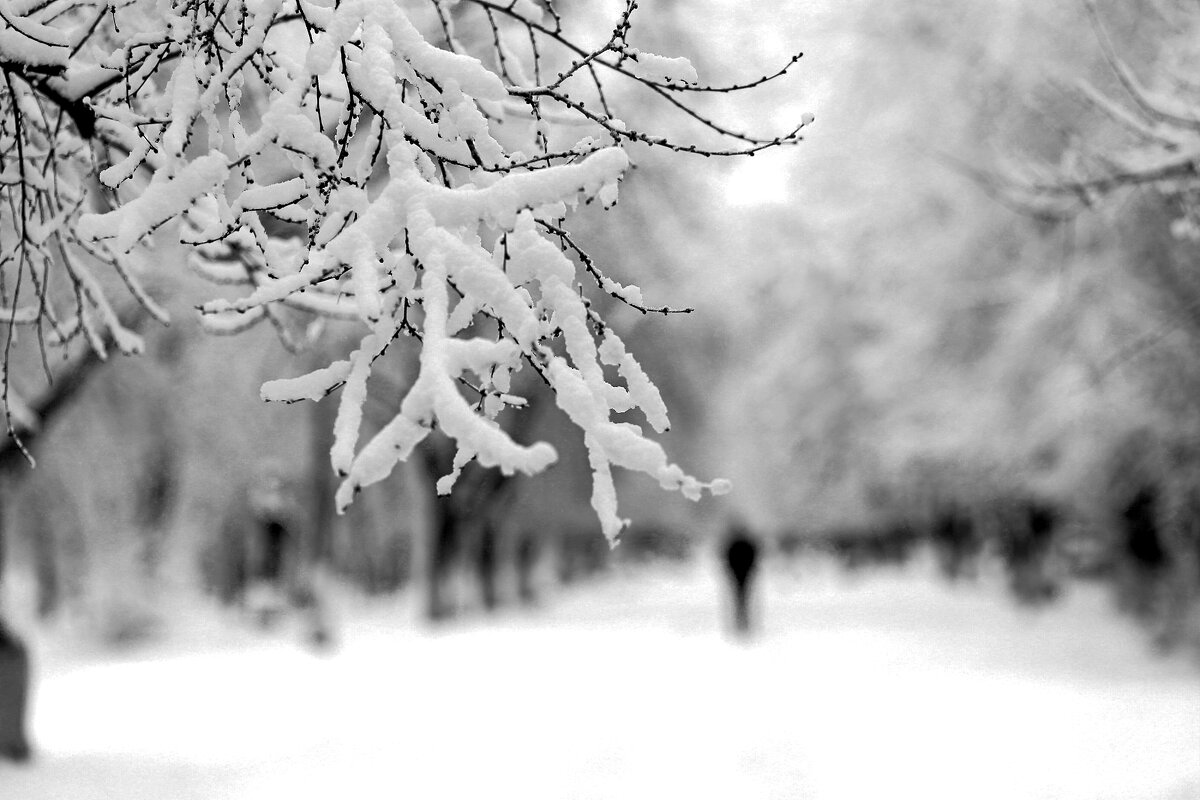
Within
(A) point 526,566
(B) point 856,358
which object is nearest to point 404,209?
(B) point 856,358

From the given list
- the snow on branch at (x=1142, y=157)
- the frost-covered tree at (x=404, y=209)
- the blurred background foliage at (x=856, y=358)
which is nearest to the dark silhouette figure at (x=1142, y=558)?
the blurred background foliage at (x=856, y=358)

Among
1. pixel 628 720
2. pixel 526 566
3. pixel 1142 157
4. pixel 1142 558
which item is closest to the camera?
pixel 1142 157

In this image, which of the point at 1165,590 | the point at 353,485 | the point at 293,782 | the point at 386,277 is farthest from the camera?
the point at 1165,590

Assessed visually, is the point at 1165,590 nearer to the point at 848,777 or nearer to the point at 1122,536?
the point at 1122,536

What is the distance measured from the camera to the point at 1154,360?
9.79 m

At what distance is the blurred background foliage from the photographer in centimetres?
985

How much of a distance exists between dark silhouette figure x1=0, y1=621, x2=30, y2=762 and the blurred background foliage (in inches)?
70.0

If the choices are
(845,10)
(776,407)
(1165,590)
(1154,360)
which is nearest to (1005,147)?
(1154,360)

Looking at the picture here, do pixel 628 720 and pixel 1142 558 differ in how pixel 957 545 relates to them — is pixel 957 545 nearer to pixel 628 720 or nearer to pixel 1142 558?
pixel 1142 558

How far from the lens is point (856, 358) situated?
2008 cm

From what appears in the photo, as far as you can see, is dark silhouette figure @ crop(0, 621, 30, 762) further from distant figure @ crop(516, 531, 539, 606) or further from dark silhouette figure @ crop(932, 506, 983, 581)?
dark silhouette figure @ crop(932, 506, 983, 581)

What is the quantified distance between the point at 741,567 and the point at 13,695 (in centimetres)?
1042

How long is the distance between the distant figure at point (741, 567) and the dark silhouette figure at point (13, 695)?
33.5 feet

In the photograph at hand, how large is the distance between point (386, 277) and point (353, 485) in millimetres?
529
